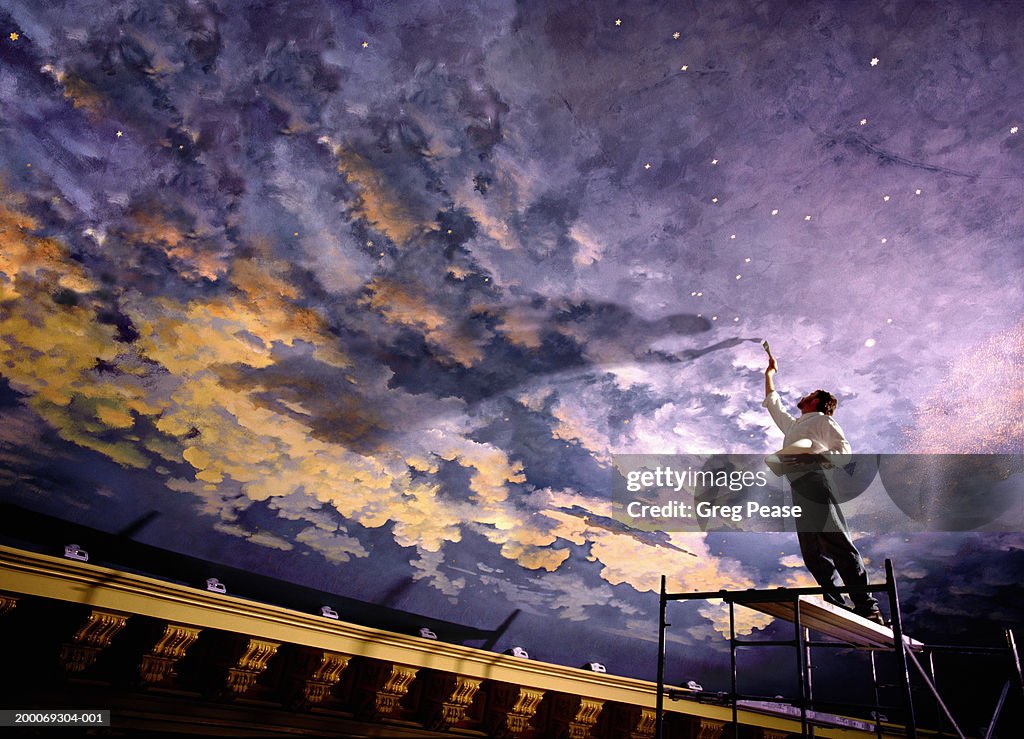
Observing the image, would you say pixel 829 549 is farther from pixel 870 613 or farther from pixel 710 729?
pixel 710 729

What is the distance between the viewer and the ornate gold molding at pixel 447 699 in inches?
261

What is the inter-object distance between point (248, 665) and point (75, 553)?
1618mm

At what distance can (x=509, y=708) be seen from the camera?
7.11m

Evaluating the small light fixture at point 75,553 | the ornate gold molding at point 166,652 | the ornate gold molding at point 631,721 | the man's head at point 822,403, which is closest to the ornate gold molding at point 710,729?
the ornate gold molding at point 631,721

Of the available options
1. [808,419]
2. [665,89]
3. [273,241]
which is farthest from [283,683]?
[665,89]

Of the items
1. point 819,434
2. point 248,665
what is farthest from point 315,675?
point 819,434

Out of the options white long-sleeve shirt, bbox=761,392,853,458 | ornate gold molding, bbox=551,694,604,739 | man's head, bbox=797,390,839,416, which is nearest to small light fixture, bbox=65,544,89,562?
white long-sleeve shirt, bbox=761,392,853,458

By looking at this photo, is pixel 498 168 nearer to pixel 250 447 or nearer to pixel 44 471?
pixel 250 447

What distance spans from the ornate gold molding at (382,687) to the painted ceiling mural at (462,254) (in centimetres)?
73

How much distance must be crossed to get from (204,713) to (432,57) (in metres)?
5.25

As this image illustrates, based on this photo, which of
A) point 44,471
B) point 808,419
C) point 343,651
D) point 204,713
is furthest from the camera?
point 343,651

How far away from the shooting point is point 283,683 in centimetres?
604

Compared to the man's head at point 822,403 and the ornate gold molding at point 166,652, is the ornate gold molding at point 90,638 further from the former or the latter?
the man's head at point 822,403

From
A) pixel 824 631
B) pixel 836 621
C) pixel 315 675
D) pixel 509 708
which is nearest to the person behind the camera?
pixel 836 621
